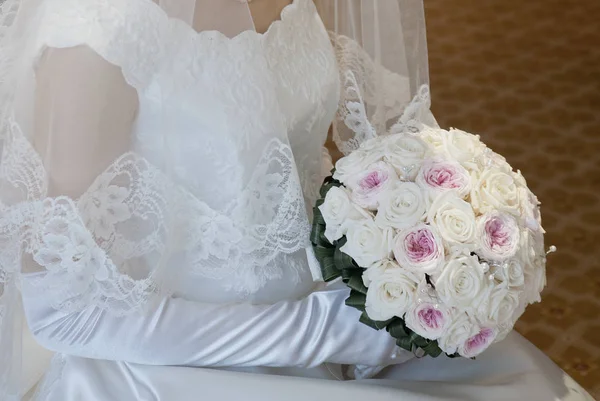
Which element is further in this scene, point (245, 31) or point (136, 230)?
point (245, 31)

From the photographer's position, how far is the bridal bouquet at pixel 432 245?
0.93 m

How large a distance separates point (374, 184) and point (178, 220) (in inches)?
10.1

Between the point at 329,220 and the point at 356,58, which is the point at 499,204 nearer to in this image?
the point at 329,220

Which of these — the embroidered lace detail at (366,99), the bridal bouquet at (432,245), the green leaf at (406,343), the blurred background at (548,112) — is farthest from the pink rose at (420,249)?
the blurred background at (548,112)

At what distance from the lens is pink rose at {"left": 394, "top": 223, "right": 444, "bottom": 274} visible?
93 cm

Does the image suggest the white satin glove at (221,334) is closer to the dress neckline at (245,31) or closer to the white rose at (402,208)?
the white rose at (402,208)

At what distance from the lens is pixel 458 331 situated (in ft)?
3.10

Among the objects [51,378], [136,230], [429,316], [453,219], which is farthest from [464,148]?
[51,378]

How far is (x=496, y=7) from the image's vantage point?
425 centimetres

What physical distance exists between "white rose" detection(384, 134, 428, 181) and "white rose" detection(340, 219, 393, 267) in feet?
0.29

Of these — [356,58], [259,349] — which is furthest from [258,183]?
[356,58]

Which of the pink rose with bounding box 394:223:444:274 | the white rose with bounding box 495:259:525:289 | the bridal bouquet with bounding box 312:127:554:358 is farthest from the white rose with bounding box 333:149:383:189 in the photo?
the white rose with bounding box 495:259:525:289

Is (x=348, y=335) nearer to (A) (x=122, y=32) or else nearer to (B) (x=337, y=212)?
(B) (x=337, y=212)

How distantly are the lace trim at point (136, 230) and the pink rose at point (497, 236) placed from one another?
0.25 m
